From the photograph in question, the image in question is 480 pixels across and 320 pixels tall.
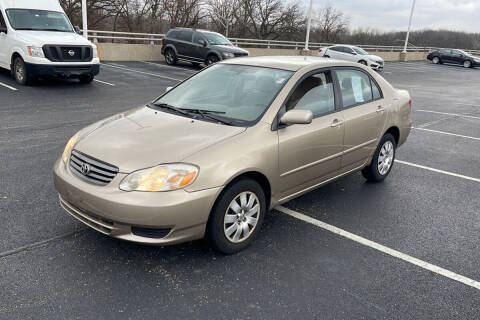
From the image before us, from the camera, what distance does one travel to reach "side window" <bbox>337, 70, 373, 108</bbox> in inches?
189

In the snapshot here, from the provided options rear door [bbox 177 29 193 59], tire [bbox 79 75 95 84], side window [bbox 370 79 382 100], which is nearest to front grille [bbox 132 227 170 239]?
side window [bbox 370 79 382 100]

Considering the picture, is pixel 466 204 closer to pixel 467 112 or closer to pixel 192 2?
pixel 467 112

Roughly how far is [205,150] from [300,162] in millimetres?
1141

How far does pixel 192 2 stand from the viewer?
43781 mm

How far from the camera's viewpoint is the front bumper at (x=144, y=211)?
310 cm

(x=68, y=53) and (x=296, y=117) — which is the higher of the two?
(x=68, y=53)

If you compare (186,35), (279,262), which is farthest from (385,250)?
(186,35)

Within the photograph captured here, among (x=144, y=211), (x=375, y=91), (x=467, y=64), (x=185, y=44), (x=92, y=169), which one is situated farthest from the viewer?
(x=467, y=64)

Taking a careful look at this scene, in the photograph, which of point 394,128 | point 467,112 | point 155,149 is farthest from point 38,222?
point 467,112

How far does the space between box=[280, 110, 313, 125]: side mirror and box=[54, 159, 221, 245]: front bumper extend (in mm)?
982

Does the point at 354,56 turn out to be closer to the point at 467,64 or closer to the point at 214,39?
the point at 214,39

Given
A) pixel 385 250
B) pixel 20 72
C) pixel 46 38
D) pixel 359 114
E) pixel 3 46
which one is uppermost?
pixel 46 38

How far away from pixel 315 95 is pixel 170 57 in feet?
55.4

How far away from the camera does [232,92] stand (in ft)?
14.3
